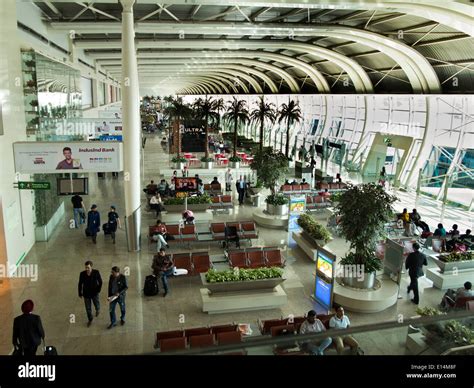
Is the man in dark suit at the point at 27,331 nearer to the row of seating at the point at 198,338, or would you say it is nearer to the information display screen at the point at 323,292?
the row of seating at the point at 198,338

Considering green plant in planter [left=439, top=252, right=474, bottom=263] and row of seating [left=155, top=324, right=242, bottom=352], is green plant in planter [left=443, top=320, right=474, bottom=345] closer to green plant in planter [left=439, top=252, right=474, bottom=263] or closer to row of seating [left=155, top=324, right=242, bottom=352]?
row of seating [left=155, top=324, right=242, bottom=352]

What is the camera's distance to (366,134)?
33.7 metres

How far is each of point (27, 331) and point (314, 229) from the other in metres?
9.98

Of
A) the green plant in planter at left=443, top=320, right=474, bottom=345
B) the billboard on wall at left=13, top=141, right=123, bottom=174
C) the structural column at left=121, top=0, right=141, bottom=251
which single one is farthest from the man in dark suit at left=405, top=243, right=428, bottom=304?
the structural column at left=121, top=0, right=141, bottom=251

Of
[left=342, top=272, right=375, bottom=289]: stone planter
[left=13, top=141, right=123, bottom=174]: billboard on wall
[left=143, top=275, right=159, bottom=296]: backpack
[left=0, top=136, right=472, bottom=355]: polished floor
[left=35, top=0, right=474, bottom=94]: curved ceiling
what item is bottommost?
[left=0, top=136, right=472, bottom=355]: polished floor

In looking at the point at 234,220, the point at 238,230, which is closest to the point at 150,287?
the point at 238,230

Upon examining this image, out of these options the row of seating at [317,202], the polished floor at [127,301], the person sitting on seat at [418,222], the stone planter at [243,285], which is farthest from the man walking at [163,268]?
the row of seating at [317,202]

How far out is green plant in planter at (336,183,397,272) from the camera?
11156mm

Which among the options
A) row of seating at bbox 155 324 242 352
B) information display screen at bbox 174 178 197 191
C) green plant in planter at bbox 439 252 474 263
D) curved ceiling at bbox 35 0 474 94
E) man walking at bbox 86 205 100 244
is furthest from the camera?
information display screen at bbox 174 178 197 191

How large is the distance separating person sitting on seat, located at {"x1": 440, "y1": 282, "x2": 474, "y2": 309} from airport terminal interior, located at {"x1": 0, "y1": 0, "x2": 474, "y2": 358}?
0.06 meters

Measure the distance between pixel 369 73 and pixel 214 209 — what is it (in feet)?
57.7

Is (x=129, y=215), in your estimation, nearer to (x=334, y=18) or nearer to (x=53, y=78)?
(x=53, y=78)

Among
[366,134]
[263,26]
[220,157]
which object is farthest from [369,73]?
[220,157]

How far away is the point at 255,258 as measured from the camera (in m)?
12.7
